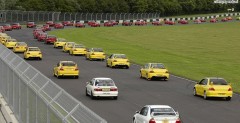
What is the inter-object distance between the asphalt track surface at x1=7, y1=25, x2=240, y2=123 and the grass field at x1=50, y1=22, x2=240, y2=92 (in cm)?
481

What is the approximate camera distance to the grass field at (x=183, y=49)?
57594mm

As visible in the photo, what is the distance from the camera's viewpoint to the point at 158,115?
69.2ft

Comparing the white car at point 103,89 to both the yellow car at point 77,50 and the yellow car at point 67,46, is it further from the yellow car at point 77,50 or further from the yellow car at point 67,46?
the yellow car at point 67,46

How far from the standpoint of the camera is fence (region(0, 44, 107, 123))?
11.7 metres

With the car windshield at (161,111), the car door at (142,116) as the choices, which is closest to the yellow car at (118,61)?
the car door at (142,116)

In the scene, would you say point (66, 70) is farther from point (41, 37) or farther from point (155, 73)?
point (41, 37)

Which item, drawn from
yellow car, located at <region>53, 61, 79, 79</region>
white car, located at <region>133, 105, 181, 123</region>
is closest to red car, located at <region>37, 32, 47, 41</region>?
yellow car, located at <region>53, 61, 79, 79</region>

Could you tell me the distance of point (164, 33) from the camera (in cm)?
12938

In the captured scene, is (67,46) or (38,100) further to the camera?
(67,46)

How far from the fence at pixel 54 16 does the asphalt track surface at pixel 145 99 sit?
9344cm

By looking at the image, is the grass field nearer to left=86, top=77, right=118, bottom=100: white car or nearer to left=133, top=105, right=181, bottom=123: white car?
left=86, top=77, right=118, bottom=100: white car

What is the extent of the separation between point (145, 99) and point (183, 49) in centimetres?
5669

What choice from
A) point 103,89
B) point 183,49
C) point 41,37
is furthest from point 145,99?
point 41,37

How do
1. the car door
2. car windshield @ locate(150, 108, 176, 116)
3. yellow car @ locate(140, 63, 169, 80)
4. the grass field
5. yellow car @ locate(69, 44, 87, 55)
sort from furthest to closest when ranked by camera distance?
yellow car @ locate(69, 44, 87, 55), the grass field, yellow car @ locate(140, 63, 169, 80), the car door, car windshield @ locate(150, 108, 176, 116)
